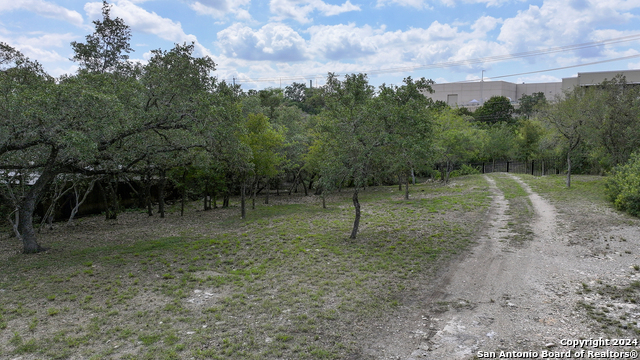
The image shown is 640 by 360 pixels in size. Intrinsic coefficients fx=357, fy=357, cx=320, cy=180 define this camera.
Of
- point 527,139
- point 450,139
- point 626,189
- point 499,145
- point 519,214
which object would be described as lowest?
point 519,214

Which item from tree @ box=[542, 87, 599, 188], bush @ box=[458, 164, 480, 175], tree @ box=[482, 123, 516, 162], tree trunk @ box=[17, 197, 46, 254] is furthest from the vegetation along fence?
tree trunk @ box=[17, 197, 46, 254]

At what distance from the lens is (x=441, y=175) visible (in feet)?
115

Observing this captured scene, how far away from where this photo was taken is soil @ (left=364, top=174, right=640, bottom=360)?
531 cm

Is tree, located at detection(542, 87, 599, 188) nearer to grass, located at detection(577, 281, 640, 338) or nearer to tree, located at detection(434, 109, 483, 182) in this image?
tree, located at detection(434, 109, 483, 182)

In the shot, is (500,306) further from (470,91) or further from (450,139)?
(470,91)

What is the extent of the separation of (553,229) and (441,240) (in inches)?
163

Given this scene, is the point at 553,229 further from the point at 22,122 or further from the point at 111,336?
the point at 22,122

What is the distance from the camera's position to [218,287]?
7898mm

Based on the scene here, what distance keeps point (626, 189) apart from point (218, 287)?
15.3 m

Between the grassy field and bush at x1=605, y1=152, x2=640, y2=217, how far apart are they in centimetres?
529

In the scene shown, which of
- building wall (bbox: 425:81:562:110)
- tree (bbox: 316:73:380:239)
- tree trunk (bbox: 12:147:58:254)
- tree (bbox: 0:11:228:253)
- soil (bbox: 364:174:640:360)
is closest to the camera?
soil (bbox: 364:174:640:360)

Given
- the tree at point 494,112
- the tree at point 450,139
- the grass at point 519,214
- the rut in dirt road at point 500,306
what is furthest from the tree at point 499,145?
the rut in dirt road at point 500,306

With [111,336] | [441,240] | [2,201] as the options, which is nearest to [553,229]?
[441,240]

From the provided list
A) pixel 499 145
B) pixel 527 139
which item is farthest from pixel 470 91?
pixel 527 139
